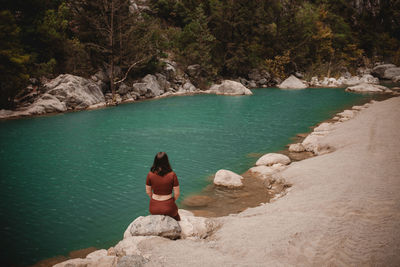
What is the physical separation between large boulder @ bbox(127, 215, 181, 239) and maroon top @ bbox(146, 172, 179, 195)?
0.56 meters

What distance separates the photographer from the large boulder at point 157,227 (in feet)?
16.8

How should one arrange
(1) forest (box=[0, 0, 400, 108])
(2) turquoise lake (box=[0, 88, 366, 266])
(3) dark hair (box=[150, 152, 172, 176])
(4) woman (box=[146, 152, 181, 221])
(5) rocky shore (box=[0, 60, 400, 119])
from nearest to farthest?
(3) dark hair (box=[150, 152, 172, 176]) < (4) woman (box=[146, 152, 181, 221]) < (2) turquoise lake (box=[0, 88, 366, 266]) < (5) rocky shore (box=[0, 60, 400, 119]) < (1) forest (box=[0, 0, 400, 108])

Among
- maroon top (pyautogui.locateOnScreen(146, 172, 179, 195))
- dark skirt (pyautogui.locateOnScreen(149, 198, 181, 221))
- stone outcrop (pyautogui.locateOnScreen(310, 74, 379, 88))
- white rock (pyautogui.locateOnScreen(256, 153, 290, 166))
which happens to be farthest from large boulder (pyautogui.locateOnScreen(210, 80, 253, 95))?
maroon top (pyautogui.locateOnScreen(146, 172, 179, 195))

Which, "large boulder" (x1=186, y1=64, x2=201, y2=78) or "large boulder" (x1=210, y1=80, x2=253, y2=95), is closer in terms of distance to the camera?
"large boulder" (x1=210, y1=80, x2=253, y2=95)

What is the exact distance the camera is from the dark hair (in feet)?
16.2

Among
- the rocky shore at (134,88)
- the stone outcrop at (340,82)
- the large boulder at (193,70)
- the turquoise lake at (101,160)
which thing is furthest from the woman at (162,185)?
the stone outcrop at (340,82)

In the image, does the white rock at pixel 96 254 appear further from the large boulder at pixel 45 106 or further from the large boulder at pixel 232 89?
the large boulder at pixel 232 89

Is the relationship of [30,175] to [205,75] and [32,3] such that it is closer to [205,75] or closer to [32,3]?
[32,3]

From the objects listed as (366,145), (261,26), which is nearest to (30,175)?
(366,145)

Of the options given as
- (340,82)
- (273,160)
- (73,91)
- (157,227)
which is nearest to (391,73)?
(340,82)

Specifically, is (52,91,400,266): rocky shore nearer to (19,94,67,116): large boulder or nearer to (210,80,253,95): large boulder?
(19,94,67,116): large boulder

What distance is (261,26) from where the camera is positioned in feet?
159

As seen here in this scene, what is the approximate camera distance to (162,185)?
203 inches

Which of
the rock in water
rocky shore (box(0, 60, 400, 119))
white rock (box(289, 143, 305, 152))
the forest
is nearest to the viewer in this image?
the rock in water
